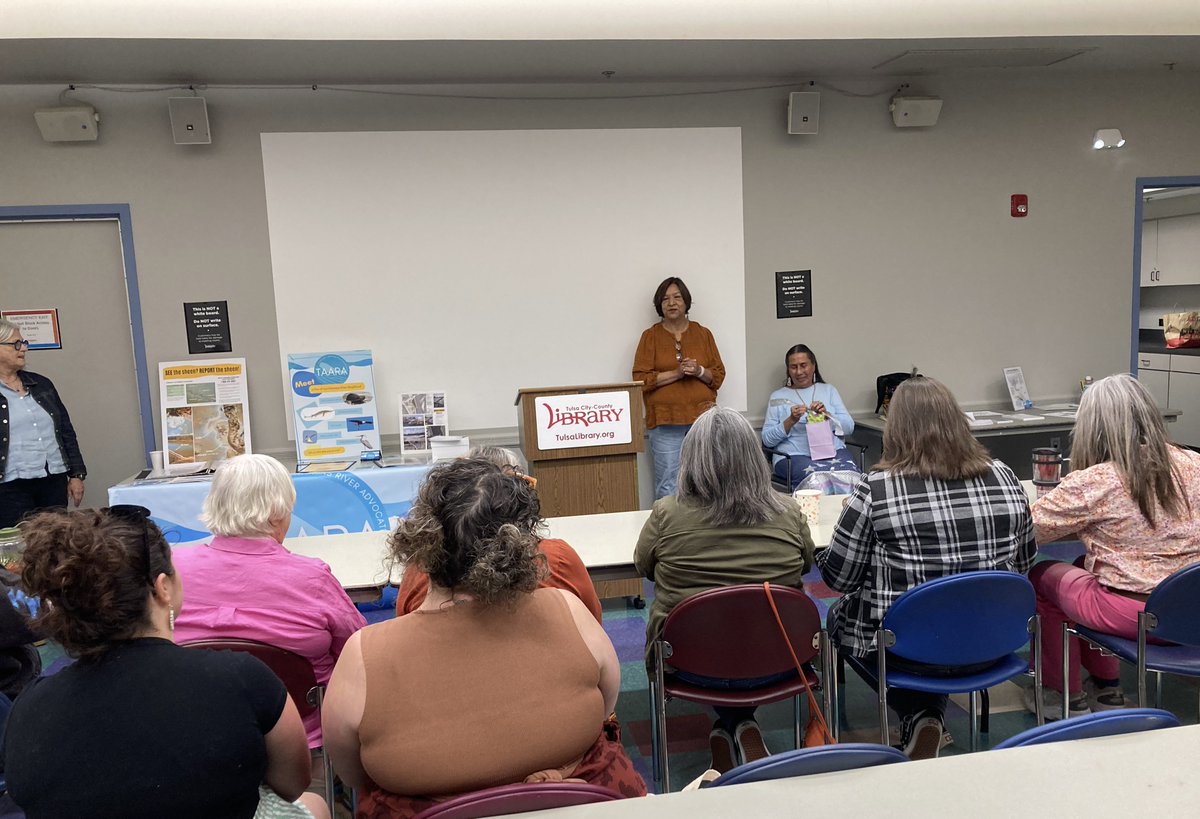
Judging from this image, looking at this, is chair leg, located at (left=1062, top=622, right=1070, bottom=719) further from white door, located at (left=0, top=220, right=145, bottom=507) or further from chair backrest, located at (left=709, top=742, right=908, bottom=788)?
white door, located at (left=0, top=220, right=145, bottom=507)

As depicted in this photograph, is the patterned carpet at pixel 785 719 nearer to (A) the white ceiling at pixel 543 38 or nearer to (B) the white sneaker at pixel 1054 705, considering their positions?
(B) the white sneaker at pixel 1054 705

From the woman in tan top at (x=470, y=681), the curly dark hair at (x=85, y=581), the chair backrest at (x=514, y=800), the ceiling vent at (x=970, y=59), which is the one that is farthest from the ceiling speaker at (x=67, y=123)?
the chair backrest at (x=514, y=800)

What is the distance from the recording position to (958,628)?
7.13ft

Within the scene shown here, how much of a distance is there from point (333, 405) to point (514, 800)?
4037mm

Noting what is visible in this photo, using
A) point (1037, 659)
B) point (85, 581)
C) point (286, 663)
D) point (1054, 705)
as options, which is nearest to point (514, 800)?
point (85, 581)

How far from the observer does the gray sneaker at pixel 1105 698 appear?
289cm

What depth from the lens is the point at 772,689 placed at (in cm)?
230

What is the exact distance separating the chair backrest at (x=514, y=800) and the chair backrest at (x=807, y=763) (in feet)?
0.77

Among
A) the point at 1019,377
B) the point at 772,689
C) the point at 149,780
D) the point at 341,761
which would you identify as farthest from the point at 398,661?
the point at 1019,377

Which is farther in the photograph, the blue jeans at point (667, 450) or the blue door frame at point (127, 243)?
the blue jeans at point (667, 450)

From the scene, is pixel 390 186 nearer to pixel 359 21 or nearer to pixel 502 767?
pixel 359 21

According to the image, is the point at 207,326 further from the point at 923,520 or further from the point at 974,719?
the point at 974,719

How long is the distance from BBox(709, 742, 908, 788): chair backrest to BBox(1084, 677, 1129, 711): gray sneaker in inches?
79.0

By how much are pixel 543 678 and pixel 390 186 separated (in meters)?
4.23
